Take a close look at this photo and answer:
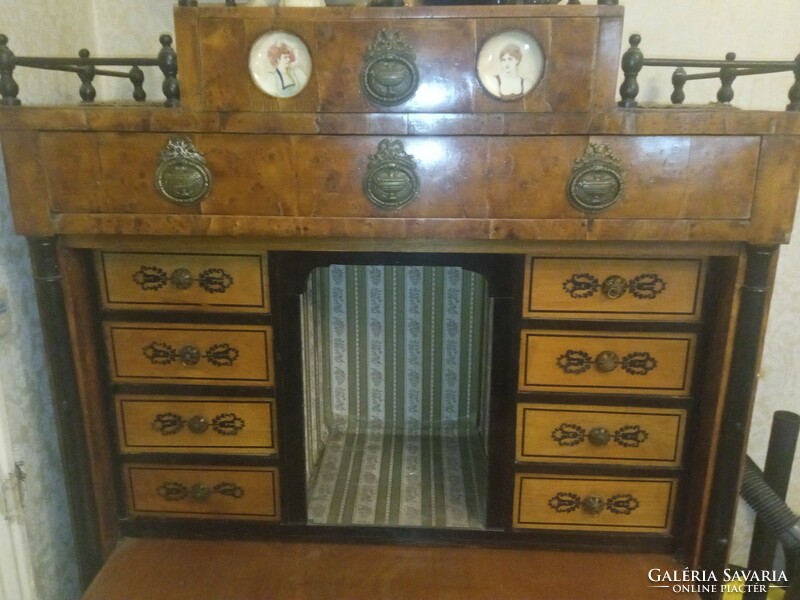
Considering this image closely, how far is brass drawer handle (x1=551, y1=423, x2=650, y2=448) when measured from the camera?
41.6 inches

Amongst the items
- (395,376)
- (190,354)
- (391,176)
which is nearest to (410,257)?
(391,176)

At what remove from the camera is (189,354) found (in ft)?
3.49

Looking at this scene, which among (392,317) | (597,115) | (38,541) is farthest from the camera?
(392,317)

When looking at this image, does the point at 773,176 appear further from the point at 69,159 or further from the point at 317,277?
the point at 69,159

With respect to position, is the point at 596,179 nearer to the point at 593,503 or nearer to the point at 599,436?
the point at 599,436

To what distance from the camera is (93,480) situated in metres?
1.08

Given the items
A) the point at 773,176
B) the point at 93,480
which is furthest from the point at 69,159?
the point at 773,176

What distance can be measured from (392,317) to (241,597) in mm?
696

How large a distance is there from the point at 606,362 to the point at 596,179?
12.3 inches

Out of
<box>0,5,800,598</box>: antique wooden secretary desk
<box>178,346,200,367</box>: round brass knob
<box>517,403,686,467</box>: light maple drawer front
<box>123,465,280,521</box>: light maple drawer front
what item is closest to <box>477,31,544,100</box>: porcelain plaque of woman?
<box>0,5,800,598</box>: antique wooden secretary desk

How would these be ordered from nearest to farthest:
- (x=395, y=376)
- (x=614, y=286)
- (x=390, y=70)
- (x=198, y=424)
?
(x=390, y=70), (x=614, y=286), (x=198, y=424), (x=395, y=376)

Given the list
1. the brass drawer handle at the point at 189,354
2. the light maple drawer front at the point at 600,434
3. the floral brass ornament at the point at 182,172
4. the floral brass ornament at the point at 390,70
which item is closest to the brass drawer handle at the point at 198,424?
the brass drawer handle at the point at 189,354

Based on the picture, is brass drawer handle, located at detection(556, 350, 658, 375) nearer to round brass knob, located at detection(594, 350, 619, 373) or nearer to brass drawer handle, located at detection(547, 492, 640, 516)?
round brass knob, located at detection(594, 350, 619, 373)

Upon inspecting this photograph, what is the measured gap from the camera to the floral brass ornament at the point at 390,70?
2.82 feet
